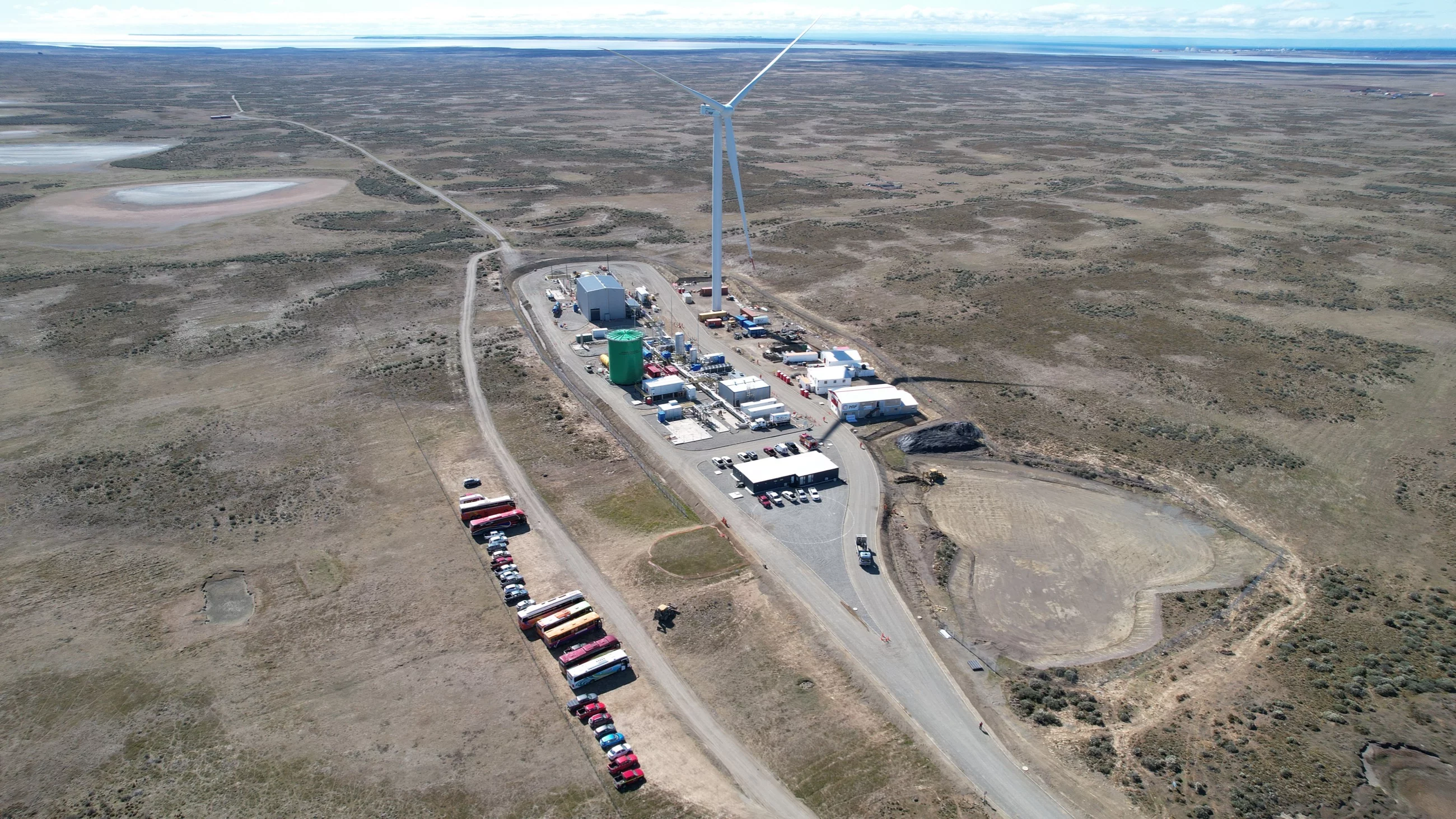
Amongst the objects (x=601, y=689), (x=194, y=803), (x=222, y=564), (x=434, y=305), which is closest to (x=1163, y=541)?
(x=601, y=689)

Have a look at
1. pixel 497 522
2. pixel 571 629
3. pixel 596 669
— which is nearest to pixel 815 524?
pixel 571 629

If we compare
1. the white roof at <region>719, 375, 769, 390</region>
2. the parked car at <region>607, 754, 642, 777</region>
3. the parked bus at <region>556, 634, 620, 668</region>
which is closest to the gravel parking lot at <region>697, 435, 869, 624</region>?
the white roof at <region>719, 375, 769, 390</region>

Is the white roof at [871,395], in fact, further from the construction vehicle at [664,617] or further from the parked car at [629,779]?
the parked car at [629,779]

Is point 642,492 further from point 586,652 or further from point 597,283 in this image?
point 597,283

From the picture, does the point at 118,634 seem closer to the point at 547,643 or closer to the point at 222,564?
the point at 222,564

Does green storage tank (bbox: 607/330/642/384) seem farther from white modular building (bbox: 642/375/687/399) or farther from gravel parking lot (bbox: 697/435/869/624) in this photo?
gravel parking lot (bbox: 697/435/869/624)
